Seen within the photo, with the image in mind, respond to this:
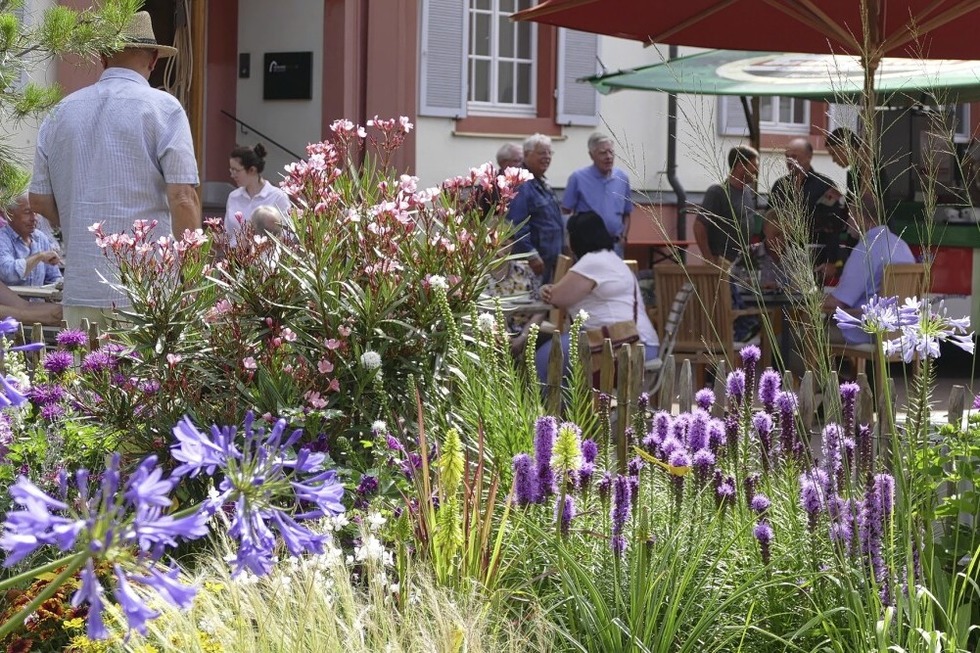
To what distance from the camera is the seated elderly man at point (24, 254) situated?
315 inches

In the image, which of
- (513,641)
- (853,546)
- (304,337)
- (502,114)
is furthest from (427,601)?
(502,114)

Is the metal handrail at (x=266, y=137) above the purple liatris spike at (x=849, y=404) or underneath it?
above

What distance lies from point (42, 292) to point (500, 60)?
913 centimetres

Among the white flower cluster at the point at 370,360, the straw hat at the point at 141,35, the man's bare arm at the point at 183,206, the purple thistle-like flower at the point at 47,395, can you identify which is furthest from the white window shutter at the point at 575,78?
the white flower cluster at the point at 370,360

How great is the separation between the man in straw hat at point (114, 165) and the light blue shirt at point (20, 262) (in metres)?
2.59

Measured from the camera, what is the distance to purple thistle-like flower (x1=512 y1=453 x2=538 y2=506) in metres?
3.26

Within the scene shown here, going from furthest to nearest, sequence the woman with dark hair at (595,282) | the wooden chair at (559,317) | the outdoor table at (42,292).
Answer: the wooden chair at (559,317) → the outdoor table at (42,292) → the woman with dark hair at (595,282)

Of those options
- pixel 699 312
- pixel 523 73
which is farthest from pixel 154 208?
pixel 523 73

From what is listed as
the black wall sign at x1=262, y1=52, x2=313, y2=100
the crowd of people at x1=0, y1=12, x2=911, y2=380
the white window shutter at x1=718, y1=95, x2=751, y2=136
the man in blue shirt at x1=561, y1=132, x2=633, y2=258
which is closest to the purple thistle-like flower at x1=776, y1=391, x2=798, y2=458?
the crowd of people at x1=0, y1=12, x2=911, y2=380

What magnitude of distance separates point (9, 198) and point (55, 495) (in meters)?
1.40

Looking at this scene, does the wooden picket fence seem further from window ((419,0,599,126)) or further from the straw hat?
window ((419,0,599,126))

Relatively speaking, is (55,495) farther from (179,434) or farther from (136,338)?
(179,434)

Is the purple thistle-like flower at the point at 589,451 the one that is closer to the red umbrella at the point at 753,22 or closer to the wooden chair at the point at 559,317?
the red umbrella at the point at 753,22

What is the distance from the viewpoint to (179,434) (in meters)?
1.20
